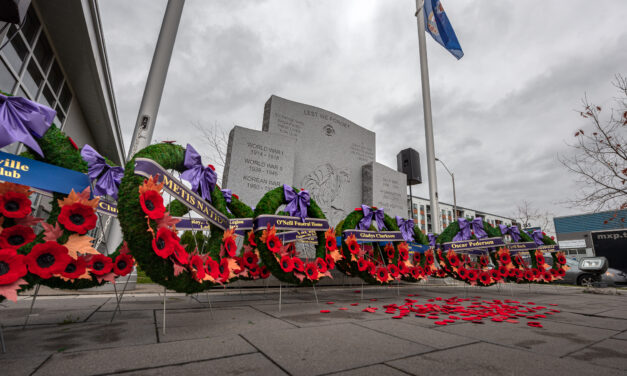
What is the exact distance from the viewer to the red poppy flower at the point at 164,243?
2.32 meters

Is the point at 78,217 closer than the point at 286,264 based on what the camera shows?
Yes

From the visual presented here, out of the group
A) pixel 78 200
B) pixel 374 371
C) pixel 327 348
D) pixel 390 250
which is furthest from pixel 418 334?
pixel 390 250

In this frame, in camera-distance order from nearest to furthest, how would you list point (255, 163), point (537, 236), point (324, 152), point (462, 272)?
point (462, 272) → point (255, 163) → point (537, 236) → point (324, 152)

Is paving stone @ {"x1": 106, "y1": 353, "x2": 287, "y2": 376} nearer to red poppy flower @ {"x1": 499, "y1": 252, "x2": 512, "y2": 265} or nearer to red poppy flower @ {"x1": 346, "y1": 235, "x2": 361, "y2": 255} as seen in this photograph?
red poppy flower @ {"x1": 346, "y1": 235, "x2": 361, "y2": 255}

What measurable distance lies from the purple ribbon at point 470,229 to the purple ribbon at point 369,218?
Result: 2730 mm

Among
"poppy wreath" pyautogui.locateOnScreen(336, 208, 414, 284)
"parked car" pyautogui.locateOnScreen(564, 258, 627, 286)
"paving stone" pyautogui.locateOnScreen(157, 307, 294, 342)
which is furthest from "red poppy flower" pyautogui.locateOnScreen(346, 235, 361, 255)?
"parked car" pyautogui.locateOnScreen(564, 258, 627, 286)

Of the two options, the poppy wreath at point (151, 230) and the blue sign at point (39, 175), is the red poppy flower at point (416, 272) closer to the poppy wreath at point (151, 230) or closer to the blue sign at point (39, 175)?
the poppy wreath at point (151, 230)

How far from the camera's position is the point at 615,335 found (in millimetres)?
2711

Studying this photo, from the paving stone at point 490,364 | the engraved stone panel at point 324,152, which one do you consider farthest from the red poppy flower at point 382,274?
the engraved stone panel at point 324,152

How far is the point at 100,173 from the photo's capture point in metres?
3.16

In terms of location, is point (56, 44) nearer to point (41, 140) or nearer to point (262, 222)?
point (41, 140)

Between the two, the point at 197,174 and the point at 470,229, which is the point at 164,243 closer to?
the point at 197,174

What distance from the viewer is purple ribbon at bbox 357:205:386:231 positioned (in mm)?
5816

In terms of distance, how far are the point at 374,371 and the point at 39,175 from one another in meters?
3.20
